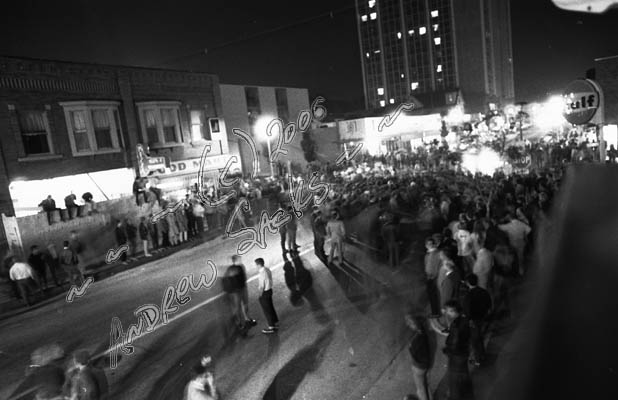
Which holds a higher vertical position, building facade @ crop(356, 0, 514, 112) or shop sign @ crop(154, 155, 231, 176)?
building facade @ crop(356, 0, 514, 112)

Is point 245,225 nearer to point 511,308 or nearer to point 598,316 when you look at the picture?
point 511,308

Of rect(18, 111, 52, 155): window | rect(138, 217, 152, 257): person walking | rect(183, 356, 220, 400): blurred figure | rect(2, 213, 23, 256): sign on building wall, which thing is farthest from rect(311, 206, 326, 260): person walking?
rect(18, 111, 52, 155): window

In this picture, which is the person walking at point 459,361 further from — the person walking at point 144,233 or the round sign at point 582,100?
the person walking at point 144,233

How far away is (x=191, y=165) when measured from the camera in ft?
76.4

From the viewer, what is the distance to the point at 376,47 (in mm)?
104250

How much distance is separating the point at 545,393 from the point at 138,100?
22.6 meters

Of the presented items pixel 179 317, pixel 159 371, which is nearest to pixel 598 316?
pixel 159 371

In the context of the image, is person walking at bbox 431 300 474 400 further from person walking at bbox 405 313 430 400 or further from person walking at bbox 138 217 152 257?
person walking at bbox 138 217 152 257

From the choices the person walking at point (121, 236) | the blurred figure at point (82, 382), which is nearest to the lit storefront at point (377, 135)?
the person walking at point (121, 236)

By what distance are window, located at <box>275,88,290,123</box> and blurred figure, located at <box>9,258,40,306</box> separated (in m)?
26.9

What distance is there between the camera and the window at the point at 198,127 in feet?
78.8

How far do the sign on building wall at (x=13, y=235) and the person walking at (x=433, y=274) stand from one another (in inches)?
494

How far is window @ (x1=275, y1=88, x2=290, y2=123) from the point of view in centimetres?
3639

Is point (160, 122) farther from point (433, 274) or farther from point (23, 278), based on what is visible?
point (433, 274)
